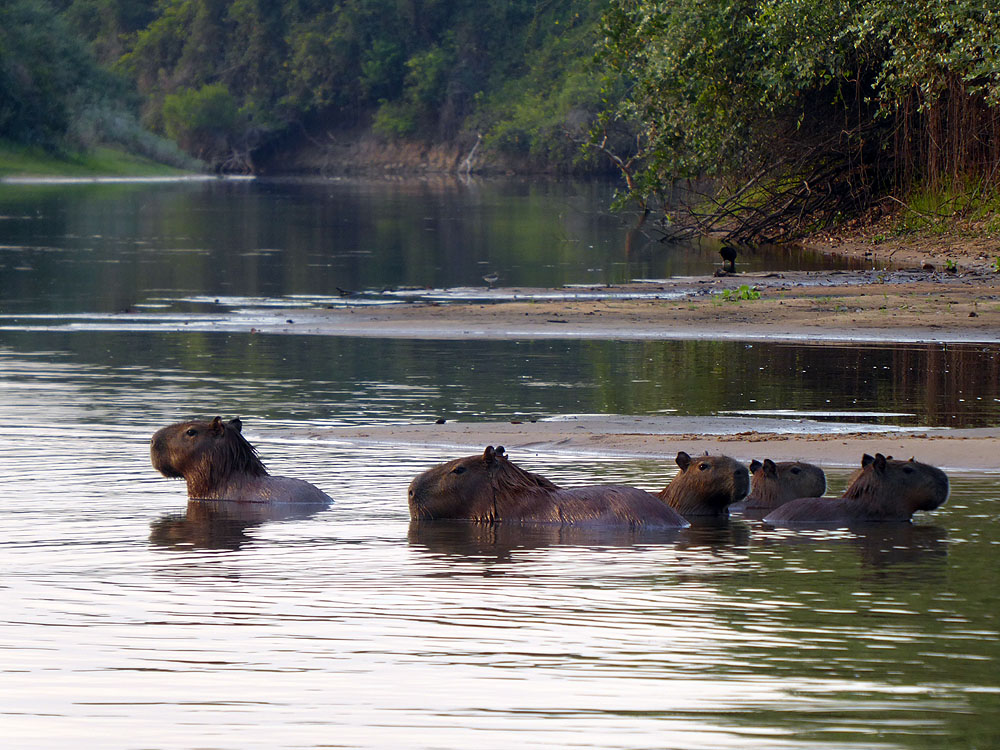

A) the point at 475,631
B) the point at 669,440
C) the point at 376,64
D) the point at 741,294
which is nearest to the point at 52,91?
the point at 376,64

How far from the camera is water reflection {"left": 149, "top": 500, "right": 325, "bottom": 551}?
8273 mm

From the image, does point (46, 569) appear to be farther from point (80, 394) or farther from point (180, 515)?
point (80, 394)

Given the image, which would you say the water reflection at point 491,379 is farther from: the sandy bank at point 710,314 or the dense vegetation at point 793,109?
the dense vegetation at point 793,109

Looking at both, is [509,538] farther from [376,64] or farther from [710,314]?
[376,64]

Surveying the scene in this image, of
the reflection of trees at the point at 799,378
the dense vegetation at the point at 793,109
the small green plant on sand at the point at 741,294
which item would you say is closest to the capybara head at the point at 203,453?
the reflection of trees at the point at 799,378

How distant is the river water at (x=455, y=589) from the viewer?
495 centimetres

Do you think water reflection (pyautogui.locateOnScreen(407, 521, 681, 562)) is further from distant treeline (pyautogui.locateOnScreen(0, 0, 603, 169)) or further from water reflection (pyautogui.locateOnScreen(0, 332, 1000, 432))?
distant treeline (pyautogui.locateOnScreen(0, 0, 603, 169))

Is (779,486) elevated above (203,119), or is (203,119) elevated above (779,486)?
(203,119)

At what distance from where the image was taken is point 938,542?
8.08 meters

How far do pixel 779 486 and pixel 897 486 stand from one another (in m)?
0.75

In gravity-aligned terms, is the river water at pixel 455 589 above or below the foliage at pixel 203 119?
below

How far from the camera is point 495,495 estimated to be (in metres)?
8.61

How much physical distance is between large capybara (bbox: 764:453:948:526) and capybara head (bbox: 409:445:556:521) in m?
1.36

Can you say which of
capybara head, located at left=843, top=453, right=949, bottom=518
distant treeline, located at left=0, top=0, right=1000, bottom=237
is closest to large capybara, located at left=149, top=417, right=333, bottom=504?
capybara head, located at left=843, top=453, right=949, bottom=518
